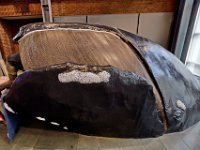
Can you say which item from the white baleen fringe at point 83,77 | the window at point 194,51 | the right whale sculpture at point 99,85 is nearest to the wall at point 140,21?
the window at point 194,51

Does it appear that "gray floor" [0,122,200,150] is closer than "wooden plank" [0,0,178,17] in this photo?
Yes

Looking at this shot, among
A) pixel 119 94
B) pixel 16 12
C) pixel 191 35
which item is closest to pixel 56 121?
pixel 119 94

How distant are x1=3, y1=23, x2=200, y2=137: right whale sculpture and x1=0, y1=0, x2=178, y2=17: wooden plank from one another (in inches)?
36.9

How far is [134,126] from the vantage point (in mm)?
708

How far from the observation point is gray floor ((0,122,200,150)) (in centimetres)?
72

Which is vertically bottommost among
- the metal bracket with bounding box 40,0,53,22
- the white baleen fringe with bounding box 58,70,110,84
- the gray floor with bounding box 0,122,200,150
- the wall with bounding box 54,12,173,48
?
the gray floor with bounding box 0,122,200,150

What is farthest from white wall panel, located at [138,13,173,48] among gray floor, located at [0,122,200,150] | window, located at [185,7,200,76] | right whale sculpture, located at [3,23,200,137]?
gray floor, located at [0,122,200,150]

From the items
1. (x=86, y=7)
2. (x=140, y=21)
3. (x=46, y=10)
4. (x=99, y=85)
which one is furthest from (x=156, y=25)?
(x=99, y=85)

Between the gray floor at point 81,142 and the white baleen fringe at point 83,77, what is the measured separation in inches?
12.9

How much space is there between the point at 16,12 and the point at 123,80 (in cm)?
167

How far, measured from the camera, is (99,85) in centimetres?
62

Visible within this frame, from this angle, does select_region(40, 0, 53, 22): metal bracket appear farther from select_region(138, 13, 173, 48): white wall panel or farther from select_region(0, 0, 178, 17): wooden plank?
select_region(138, 13, 173, 48): white wall panel

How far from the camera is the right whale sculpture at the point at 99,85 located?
63 centimetres

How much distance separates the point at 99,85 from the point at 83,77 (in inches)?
2.9
